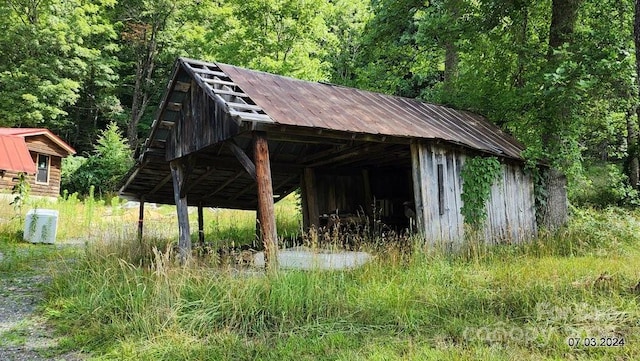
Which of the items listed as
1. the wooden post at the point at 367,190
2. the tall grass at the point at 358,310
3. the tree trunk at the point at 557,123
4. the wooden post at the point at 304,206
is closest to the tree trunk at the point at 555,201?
the tree trunk at the point at 557,123

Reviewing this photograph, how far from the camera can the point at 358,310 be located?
5512 mm

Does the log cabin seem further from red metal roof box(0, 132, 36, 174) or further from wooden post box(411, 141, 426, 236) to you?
wooden post box(411, 141, 426, 236)

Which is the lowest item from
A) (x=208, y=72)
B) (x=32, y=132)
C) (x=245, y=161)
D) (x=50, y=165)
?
(x=245, y=161)

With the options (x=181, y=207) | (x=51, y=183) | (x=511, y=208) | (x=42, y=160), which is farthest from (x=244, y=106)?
Answer: (x=51, y=183)

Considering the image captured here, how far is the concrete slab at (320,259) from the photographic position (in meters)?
6.66

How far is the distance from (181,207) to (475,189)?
5855 mm

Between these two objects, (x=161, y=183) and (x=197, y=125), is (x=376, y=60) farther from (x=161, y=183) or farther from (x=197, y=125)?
(x=197, y=125)

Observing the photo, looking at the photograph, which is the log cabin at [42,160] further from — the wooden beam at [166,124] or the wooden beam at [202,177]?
the wooden beam at [166,124]

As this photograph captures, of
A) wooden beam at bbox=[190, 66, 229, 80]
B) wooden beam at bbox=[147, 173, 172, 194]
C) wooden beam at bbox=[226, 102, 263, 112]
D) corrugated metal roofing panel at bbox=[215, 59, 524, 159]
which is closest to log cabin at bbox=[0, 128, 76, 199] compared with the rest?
wooden beam at bbox=[147, 173, 172, 194]

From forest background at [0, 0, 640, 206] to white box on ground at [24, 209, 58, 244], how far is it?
9.19 metres

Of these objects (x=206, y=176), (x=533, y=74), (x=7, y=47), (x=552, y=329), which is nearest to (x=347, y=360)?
(x=552, y=329)

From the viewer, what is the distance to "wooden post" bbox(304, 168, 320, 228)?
11781 millimetres

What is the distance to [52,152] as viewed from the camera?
2416cm
